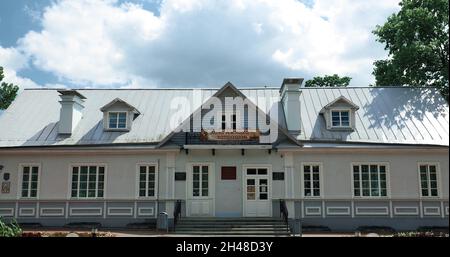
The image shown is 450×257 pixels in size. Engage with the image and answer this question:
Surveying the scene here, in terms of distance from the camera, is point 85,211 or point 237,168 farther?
point 237,168

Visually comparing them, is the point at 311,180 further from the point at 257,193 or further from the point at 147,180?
the point at 147,180

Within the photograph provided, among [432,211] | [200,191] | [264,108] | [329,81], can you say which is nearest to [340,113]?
[264,108]

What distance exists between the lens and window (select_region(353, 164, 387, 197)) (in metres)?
17.2

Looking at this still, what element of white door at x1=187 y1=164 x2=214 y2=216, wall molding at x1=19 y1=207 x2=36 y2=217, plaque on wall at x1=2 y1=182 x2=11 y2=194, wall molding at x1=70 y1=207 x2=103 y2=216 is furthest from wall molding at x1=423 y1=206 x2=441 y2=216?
plaque on wall at x1=2 y1=182 x2=11 y2=194

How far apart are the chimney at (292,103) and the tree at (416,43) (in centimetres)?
583

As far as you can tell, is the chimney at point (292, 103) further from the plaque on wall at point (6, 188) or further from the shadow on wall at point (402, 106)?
the plaque on wall at point (6, 188)

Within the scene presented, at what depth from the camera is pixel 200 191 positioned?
57.9 ft

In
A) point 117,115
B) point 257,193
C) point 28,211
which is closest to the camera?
point 28,211

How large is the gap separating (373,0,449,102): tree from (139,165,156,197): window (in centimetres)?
1207

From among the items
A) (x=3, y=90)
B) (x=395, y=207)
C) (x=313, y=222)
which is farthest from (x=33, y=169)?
(x=395, y=207)

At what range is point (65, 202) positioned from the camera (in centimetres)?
1727

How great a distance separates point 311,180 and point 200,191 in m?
4.34

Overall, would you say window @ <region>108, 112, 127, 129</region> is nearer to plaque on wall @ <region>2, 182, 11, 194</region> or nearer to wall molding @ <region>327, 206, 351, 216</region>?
plaque on wall @ <region>2, 182, 11, 194</region>
